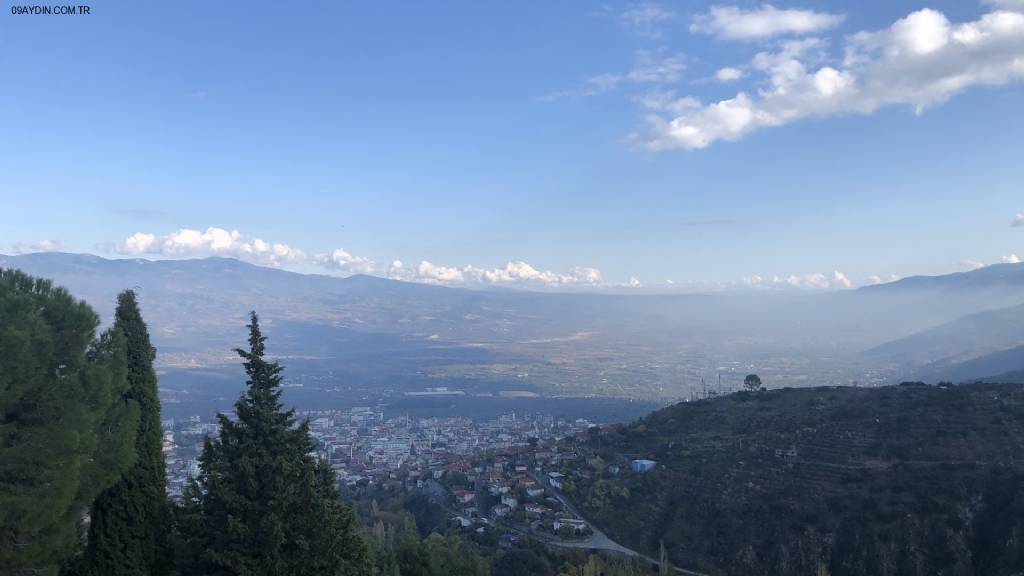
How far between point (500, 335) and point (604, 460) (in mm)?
111276

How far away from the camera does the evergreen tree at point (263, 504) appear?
22.5ft

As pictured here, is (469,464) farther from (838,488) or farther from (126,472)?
(126,472)

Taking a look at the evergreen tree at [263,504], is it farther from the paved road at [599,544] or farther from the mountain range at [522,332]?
the mountain range at [522,332]

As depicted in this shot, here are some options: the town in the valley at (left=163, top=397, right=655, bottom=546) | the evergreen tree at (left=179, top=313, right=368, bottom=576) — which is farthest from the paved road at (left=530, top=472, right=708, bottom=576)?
the evergreen tree at (left=179, top=313, right=368, bottom=576)

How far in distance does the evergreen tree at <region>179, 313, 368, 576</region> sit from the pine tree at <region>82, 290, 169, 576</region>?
43 centimetres

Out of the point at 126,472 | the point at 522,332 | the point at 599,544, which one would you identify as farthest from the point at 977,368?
the point at 522,332

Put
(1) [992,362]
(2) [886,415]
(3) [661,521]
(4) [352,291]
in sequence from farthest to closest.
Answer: (4) [352,291] < (1) [992,362] < (2) [886,415] < (3) [661,521]

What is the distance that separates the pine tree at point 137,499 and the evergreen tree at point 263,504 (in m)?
0.43

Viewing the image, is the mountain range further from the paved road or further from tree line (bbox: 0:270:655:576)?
tree line (bbox: 0:270:655:576)

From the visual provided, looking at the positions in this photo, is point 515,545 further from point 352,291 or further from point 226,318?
point 352,291

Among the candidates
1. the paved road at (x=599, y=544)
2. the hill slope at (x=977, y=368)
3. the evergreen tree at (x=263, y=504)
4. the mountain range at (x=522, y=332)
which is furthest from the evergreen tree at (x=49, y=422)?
the hill slope at (x=977, y=368)

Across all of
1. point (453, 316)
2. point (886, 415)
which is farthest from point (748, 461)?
point (453, 316)

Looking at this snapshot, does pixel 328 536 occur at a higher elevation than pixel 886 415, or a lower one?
higher

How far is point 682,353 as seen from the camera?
4500 inches
